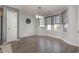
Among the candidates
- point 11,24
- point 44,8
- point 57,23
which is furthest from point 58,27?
point 11,24

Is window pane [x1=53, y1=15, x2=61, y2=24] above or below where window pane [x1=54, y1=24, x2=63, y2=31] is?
above

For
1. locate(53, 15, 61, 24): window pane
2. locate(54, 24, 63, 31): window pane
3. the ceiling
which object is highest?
the ceiling

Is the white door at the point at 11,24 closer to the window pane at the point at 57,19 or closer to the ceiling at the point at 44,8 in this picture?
Answer: the ceiling at the point at 44,8

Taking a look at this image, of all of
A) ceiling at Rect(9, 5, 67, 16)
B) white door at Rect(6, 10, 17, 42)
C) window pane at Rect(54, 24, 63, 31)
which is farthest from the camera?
window pane at Rect(54, 24, 63, 31)

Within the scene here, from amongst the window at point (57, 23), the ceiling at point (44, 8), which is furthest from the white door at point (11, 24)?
the window at point (57, 23)

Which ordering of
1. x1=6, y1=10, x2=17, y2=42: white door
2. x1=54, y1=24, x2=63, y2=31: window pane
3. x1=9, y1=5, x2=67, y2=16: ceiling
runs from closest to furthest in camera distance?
1. x1=9, y1=5, x2=67, y2=16: ceiling
2. x1=6, y1=10, x2=17, y2=42: white door
3. x1=54, y1=24, x2=63, y2=31: window pane

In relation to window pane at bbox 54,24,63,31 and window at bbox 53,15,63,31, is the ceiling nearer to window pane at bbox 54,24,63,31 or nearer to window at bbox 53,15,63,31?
window at bbox 53,15,63,31

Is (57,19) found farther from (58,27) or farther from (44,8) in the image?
(44,8)

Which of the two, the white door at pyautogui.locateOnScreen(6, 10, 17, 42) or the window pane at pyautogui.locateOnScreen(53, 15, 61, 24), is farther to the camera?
the window pane at pyautogui.locateOnScreen(53, 15, 61, 24)

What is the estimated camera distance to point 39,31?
156 cm

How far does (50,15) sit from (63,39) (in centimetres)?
57

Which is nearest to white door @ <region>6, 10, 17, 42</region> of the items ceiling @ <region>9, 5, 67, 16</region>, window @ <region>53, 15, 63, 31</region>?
ceiling @ <region>9, 5, 67, 16</region>
